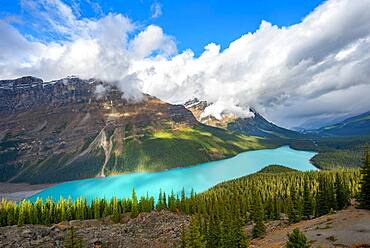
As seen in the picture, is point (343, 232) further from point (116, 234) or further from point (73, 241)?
point (116, 234)

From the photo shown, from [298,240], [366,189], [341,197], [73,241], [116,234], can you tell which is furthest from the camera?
[116,234]

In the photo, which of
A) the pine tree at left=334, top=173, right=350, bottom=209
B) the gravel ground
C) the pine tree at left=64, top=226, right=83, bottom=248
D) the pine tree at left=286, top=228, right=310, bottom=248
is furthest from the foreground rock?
the pine tree at left=286, top=228, right=310, bottom=248

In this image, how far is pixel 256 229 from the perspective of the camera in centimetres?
8138

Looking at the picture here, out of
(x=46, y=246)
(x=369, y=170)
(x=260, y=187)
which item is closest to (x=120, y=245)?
(x=46, y=246)

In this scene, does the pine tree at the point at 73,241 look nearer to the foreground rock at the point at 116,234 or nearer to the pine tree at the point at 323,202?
the foreground rock at the point at 116,234

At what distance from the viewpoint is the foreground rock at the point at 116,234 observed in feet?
295

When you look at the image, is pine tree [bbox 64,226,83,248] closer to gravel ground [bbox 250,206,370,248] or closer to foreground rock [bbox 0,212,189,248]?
foreground rock [bbox 0,212,189,248]

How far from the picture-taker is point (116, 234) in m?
98.5

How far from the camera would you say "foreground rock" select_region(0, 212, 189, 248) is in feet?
295

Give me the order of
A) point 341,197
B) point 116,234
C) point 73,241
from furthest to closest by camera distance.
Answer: point 116,234 → point 341,197 → point 73,241

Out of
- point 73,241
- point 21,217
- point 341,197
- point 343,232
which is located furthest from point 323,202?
point 21,217

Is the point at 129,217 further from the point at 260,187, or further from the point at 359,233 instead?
the point at 359,233

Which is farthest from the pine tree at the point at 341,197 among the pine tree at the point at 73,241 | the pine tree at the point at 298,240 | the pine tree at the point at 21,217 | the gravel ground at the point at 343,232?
the pine tree at the point at 21,217

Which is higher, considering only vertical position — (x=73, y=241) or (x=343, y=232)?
(x=73, y=241)
